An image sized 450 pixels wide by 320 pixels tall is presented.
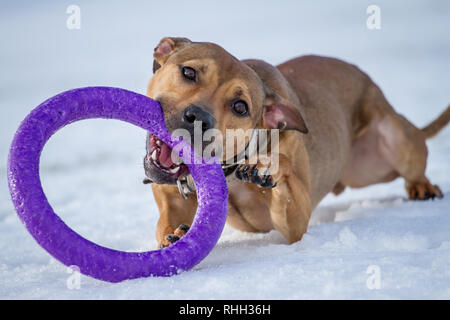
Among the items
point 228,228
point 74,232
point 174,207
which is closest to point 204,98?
point 174,207

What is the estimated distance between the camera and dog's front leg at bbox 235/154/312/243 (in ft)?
11.0

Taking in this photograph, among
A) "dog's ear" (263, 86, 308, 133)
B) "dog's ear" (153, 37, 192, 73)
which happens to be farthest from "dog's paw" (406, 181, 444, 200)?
"dog's ear" (153, 37, 192, 73)

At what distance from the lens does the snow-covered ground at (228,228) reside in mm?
2443

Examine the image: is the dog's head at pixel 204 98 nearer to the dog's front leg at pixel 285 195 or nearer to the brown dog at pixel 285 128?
the brown dog at pixel 285 128

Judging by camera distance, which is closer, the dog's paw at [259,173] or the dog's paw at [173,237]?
the dog's paw at [173,237]

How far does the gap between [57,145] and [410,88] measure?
6.20m

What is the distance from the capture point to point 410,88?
1074 centimetres

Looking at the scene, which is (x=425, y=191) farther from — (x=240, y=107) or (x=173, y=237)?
(x=173, y=237)

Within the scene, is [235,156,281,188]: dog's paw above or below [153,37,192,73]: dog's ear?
below

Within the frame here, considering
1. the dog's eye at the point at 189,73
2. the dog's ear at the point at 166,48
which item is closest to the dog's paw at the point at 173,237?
the dog's eye at the point at 189,73

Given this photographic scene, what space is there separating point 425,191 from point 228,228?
175cm

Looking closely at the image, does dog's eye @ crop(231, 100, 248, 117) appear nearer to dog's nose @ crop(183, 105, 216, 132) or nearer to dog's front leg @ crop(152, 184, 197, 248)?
dog's nose @ crop(183, 105, 216, 132)
